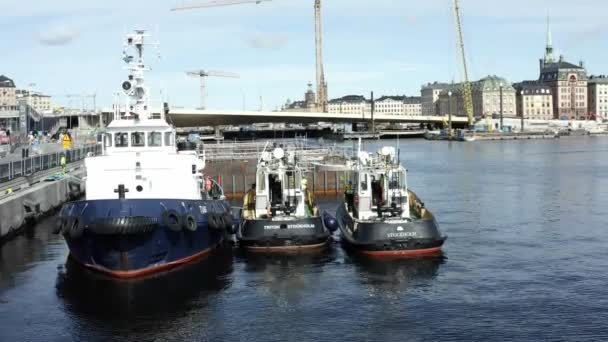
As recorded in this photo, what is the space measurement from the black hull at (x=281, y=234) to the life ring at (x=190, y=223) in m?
4.40

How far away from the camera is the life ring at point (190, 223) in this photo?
30.2m

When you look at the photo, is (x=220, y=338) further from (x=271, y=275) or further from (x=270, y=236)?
(x=270, y=236)

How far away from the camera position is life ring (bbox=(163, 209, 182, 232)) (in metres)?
29.2

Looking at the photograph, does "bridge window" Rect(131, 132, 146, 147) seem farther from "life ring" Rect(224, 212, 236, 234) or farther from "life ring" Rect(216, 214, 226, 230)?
"life ring" Rect(224, 212, 236, 234)

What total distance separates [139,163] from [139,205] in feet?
10.3

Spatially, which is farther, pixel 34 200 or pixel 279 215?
pixel 34 200

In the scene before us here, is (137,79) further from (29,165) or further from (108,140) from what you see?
(29,165)

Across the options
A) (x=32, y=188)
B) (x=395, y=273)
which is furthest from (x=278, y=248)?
(x=32, y=188)

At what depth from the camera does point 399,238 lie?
33.2 m

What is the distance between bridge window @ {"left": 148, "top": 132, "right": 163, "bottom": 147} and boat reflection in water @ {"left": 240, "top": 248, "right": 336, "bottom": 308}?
616cm

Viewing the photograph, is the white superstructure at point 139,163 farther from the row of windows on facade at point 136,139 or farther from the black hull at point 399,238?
the black hull at point 399,238

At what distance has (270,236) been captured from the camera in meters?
34.6

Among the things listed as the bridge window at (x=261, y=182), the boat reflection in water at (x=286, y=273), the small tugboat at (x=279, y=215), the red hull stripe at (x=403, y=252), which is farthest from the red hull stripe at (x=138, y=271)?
the red hull stripe at (x=403, y=252)

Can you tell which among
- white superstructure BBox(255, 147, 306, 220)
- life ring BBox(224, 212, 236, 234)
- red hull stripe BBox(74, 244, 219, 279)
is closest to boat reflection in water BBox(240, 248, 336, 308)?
life ring BBox(224, 212, 236, 234)
